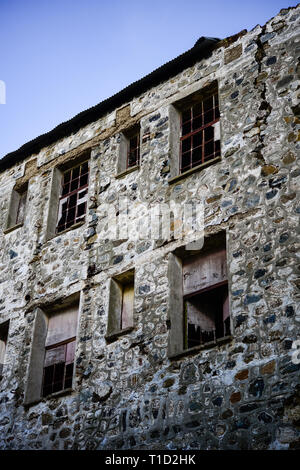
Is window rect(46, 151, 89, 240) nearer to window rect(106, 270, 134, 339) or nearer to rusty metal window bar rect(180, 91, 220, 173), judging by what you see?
window rect(106, 270, 134, 339)

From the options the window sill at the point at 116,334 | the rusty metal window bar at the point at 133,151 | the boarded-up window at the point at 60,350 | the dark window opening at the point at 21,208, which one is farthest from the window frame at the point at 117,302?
the dark window opening at the point at 21,208

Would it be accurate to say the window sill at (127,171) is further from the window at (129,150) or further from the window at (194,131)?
the window at (194,131)

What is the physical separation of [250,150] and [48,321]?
5.30m

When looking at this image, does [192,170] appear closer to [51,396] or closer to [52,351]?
[52,351]

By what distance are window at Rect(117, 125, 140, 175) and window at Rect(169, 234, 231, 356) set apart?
3046mm

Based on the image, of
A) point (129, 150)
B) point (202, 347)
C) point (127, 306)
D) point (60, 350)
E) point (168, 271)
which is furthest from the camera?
point (129, 150)

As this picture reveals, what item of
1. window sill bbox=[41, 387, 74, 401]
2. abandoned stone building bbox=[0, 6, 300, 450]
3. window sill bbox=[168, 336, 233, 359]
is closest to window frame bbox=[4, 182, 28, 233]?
abandoned stone building bbox=[0, 6, 300, 450]

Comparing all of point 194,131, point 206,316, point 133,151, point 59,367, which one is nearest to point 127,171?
point 133,151

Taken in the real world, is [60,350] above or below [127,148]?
below

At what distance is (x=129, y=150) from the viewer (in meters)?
14.1

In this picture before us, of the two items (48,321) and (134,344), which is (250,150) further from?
(48,321)

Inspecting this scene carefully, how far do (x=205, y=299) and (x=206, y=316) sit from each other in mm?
305

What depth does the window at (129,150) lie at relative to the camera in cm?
1379

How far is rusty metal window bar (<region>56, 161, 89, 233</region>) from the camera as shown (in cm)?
1407
